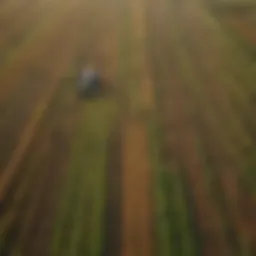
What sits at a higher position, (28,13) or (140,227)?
(28,13)

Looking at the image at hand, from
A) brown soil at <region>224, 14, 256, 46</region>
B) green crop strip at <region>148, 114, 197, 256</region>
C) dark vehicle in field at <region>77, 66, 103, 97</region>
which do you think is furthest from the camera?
brown soil at <region>224, 14, 256, 46</region>

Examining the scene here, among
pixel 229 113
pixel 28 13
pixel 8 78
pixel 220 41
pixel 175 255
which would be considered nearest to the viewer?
pixel 175 255

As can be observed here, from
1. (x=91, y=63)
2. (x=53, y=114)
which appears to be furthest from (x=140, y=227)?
(x=91, y=63)

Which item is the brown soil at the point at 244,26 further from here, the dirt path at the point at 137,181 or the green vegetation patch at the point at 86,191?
the green vegetation patch at the point at 86,191

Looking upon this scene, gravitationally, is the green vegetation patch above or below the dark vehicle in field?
below

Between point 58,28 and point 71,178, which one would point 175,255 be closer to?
point 71,178

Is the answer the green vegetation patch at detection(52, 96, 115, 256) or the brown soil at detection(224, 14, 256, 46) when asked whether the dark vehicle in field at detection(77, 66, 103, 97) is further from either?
the brown soil at detection(224, 14, 256, 46)

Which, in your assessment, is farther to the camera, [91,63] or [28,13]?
[28,13]

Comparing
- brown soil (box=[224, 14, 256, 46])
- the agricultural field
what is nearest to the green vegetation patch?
the agricultural field

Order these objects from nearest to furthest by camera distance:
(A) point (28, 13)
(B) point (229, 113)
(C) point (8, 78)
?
(B) point (229, 113), (C) point (8, 78), (A) point (28, 13)
